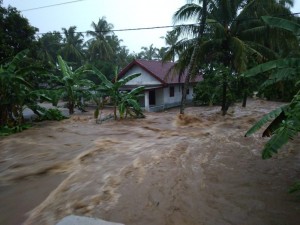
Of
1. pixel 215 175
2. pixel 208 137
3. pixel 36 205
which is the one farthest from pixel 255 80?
pixel 36 205

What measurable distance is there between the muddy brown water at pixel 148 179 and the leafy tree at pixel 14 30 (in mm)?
7053

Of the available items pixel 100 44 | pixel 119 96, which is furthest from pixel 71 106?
pixel 100 44

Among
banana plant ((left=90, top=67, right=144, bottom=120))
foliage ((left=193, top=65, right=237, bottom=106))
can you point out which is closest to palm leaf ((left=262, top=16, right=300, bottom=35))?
foliage ((left=193, top=65, right=237, bottom=106))

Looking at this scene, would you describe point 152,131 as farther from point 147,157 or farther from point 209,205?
point 209,205

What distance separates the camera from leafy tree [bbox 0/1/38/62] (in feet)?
57.1

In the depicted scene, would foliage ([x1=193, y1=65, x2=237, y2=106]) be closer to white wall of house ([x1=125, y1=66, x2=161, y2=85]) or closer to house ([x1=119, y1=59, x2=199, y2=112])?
house ([x1=119, y1=59, x2=199, y2=112])

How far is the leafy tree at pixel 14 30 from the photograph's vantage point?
17.4 meters

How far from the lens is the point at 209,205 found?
592cm

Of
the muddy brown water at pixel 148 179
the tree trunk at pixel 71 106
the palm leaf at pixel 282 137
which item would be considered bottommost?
the muddy brown water at pixel 148 179

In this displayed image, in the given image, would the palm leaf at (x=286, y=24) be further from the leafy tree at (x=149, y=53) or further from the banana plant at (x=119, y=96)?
the leafy tree at (x=149, y=53)

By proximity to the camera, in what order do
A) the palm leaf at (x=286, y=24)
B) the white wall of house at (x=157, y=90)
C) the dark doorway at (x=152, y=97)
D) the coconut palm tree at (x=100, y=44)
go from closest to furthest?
the palm leaf at (x=286, y=24)
the white wall of house at (x=157, y=90)
the dark doorway at (x=152, y=97)
the coconut palm tree at (x=100, y=44)

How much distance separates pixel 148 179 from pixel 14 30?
1501 centimetres

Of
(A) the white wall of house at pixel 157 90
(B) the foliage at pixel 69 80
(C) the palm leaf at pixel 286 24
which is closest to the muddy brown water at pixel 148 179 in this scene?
(C) the palm leaf at pixel 286 24

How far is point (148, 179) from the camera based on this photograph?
7.43m
